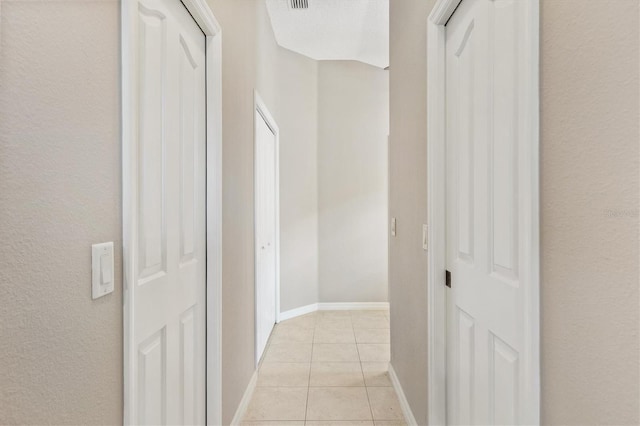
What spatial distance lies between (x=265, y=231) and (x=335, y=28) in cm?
216

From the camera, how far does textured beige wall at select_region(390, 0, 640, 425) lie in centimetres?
56

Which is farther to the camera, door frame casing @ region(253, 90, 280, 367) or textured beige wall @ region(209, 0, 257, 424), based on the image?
door frame casing @ region(253, 90, 280, 367)

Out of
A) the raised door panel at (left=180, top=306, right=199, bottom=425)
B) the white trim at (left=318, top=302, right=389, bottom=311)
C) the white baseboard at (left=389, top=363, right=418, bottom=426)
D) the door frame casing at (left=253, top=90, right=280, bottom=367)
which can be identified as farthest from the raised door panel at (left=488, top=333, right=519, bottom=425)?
the white trim at (left=318, top=302, right=389, bottom=311)

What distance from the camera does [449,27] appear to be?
1408 mm

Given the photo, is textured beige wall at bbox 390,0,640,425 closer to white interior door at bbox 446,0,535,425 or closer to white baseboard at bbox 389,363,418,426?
white interior door at bbox 446,0,535,425

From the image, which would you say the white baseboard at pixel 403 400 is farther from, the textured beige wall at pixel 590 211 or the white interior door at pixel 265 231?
the textured beige wall at pixel 590 211

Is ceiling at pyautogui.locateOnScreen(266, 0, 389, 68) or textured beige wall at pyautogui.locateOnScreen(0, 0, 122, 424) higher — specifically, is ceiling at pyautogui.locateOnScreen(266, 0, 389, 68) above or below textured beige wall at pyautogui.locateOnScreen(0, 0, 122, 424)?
above

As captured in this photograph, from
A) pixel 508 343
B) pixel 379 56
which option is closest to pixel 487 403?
pixel 508 343

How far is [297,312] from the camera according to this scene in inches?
152

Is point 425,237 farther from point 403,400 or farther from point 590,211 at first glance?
point 403,400

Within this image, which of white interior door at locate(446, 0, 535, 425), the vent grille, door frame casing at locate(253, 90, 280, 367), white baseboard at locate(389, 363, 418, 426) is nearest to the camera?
white interior door at locate(446, 0, 535, 425)

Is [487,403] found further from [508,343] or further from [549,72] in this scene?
[549,72]

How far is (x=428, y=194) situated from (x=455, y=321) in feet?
1.81

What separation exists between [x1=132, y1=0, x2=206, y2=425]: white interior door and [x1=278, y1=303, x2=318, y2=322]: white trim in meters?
2.13
